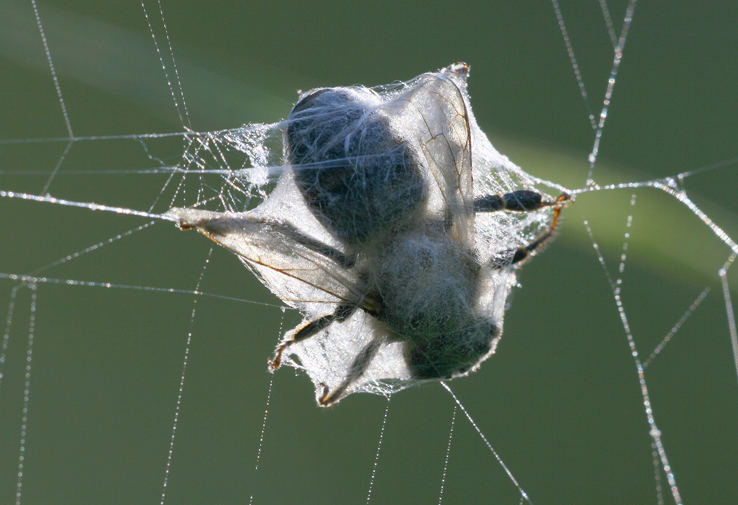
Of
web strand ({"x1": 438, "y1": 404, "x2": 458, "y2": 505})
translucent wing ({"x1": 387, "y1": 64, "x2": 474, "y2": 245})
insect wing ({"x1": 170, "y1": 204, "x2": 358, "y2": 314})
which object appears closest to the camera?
insect wing ({"x1": 170, "y1": 204, "x2": 358, "y2": 314})

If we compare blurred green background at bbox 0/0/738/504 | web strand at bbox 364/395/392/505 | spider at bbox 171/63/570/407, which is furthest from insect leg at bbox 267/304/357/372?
web strand at bbox 364/395/392/505

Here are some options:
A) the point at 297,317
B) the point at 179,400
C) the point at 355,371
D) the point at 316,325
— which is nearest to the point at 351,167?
the point at 316,325

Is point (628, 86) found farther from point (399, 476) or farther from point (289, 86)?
point (399, 476)

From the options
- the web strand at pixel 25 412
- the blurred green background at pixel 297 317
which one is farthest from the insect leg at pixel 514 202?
the web strand at pixel 25 412

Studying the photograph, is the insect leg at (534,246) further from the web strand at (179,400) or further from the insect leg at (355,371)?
the web strand at (179,400)

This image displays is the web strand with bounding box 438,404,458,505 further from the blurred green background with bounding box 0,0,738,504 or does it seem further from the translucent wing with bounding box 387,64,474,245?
the translucent wing with bounding box 387,64,474,245

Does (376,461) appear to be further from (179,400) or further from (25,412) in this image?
(25,412)
